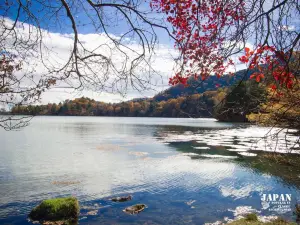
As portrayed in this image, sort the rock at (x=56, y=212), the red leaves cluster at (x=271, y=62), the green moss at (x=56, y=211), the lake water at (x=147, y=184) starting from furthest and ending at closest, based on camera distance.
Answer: the lake water at (x=147, y=184), the green moss at (x=56, y=211), the rock at (x=56, y=212), the red leaves cluster at (x=271, y=62)

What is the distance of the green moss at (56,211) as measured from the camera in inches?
416

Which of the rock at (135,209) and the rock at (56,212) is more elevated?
the rock at (56,212)

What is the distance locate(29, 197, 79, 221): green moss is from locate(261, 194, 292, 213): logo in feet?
27.2

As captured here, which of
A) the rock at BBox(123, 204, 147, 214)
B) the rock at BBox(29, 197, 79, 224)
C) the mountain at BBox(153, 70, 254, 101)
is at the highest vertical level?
the mountain at BBox(153, 70, 254, 101)

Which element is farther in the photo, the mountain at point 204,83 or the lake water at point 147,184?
the lake water at point 147,184

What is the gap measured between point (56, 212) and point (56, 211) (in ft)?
0.12

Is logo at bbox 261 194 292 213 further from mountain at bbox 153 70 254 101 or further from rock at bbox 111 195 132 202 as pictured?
mountain at bbox 153 70 254 101

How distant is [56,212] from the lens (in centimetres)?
1066

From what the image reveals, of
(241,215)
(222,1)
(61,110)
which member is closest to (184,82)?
(222,1)

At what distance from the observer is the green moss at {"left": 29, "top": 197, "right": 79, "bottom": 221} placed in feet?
34.7

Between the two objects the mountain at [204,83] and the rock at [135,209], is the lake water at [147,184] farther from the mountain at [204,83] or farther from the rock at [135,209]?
the mountain at [204,83]

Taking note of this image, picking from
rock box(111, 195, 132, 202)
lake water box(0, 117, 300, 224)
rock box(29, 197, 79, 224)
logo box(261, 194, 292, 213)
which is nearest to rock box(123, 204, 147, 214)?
lake water box(0, 117, 300, 224)

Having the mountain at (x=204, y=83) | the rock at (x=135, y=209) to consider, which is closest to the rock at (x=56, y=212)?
the rock at (x=135, y=209)

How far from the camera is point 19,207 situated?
1194cm
